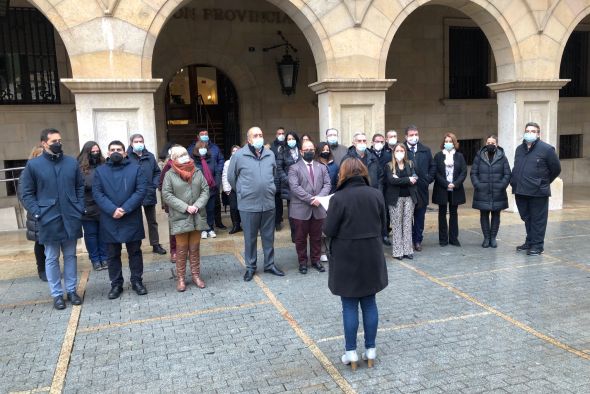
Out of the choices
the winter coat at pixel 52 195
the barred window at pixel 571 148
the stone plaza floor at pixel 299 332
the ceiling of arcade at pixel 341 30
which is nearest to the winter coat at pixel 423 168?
the stone plaza floor at pixel 299 332

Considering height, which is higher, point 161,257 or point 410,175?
point 410,175

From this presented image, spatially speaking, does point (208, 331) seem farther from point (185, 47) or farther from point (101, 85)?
point (185, 47)

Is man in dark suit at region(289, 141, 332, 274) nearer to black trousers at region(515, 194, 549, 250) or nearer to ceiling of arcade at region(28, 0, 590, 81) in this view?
ceiling of arcade at region(28, 0, 590, 81)

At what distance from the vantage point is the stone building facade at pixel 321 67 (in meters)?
7.52

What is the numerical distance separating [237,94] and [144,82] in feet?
15.3

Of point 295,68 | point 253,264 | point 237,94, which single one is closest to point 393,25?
point 295,68

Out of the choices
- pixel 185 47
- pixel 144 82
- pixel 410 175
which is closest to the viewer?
pixel 410 175

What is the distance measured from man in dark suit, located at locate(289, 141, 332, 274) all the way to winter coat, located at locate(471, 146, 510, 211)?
2470 mm

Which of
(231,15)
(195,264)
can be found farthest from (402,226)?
(231,15)

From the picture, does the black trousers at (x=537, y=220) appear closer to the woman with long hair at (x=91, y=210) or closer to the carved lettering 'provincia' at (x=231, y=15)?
the woman with long hair at (x=91, y=210)

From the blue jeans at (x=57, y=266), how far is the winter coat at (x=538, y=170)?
5890 mm

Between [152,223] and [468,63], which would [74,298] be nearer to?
[152,223]

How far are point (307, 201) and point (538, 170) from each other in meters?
3.33

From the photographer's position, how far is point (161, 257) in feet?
24.3
